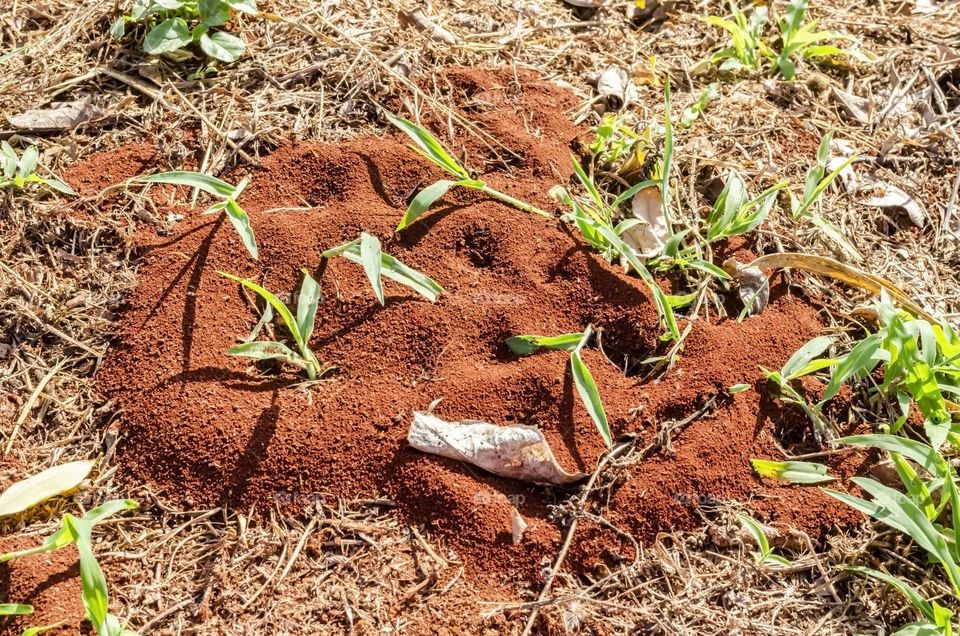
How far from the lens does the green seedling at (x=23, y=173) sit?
2.19 meters

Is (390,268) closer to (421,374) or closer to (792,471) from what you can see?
(421,374)

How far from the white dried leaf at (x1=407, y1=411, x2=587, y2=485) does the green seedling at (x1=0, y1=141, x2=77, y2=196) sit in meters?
1.26

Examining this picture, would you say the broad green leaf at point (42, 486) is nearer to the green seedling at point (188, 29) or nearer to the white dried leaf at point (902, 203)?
the green seedling at point (188, 29)

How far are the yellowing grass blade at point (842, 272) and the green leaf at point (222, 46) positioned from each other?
170 centimetres

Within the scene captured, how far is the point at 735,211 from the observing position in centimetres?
221

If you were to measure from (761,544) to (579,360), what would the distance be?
57 cm

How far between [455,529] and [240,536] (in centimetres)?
48

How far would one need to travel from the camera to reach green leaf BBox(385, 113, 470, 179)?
6.94ft

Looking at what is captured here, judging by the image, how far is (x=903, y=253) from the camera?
95.7 inches

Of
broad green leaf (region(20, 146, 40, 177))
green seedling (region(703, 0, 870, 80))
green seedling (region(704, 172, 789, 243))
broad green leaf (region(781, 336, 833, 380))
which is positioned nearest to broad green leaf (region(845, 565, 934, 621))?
broad green leaf (region(781, 336, 833, 380))

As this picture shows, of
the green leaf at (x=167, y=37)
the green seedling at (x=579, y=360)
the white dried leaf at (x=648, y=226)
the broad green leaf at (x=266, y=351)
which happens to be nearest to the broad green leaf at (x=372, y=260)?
the broad green leaf at (x=266, y=351)

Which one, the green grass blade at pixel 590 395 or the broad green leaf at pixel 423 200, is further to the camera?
the broad green leaf at pixel 423 200

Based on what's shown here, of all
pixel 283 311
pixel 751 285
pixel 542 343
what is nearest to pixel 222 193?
pixel 283 311

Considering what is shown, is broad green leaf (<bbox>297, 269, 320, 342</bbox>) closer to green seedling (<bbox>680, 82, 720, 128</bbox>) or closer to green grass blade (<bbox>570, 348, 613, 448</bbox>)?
green grass blade (<bbox>570, 348, 613, 448</bbox>)
